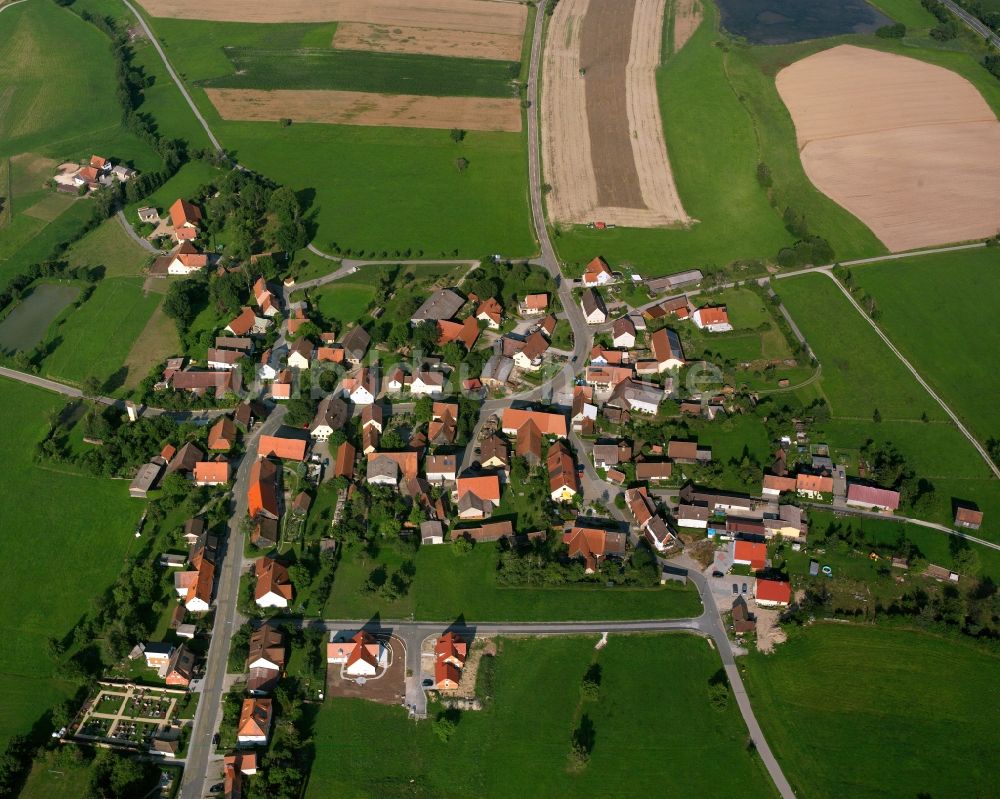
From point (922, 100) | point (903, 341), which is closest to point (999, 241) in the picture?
point (903, 341)

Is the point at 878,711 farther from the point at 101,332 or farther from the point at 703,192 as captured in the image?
the point at 101,332

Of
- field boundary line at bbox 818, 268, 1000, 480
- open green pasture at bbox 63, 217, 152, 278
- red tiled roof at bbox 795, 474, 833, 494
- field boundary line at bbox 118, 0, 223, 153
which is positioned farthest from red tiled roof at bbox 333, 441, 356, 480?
field boundary line at bbox 118, 0, 223, 153

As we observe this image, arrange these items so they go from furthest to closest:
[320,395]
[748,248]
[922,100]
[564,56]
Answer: [564,56] → [922,100] → [748,248] → [320,395]

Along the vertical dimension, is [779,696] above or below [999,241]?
below

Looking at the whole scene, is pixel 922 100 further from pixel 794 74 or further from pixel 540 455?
pixel 540 455

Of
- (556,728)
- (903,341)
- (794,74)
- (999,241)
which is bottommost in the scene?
(556,728)

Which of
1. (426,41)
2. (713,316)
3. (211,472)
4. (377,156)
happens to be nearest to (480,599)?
(211,472)

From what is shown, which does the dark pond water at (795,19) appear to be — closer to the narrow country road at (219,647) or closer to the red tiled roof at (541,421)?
the red tiled roof at (541,421)

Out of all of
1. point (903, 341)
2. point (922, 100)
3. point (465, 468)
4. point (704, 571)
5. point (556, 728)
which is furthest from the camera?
point (922, 100)
